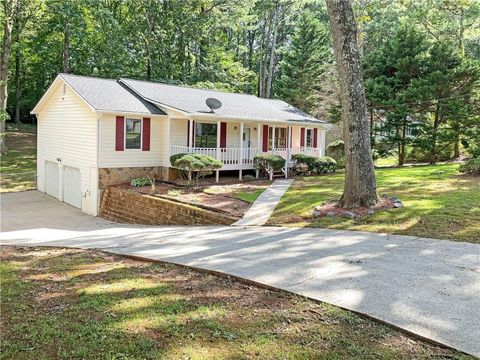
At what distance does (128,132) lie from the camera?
16.9 meters

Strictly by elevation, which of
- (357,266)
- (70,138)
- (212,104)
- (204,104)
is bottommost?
(357,266)

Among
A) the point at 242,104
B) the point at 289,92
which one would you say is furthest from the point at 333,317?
the point at 289,92

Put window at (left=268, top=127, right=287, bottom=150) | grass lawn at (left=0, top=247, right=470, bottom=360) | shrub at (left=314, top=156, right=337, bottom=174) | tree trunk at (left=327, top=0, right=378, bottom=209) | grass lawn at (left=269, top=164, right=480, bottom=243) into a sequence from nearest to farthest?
grass lawn at (left=0, top=247, right=470, bottom=360) < grass lawn at (left=269, top=164, right=480, bottom=243) < tree trunk at (left=327, top=0, right=378, bottom=209) < shrub at (left=314, top=156, right=337, bottom=174) < window at (left=268, top=127, right=287, bottom=150)

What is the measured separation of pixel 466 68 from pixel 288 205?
15627 mm

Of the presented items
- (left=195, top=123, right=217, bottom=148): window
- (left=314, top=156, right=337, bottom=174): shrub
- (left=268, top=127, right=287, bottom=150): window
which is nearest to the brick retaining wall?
(left=195, top=123, right=217, bottom=148): window

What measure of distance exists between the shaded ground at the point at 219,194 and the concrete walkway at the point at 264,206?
0.23m

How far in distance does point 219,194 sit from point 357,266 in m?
8.95

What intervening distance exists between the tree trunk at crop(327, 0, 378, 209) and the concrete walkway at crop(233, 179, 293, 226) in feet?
7.33

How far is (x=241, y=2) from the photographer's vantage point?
3092 centimetres

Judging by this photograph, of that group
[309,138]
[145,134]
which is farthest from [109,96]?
[309,138]

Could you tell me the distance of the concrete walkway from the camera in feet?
36.2

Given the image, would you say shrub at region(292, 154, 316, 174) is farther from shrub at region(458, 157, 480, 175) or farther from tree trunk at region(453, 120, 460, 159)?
tree trunk at region(453, 120, 460, 159)

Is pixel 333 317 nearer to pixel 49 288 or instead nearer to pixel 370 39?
pixel 49 288

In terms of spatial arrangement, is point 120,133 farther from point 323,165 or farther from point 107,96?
point 323,165
